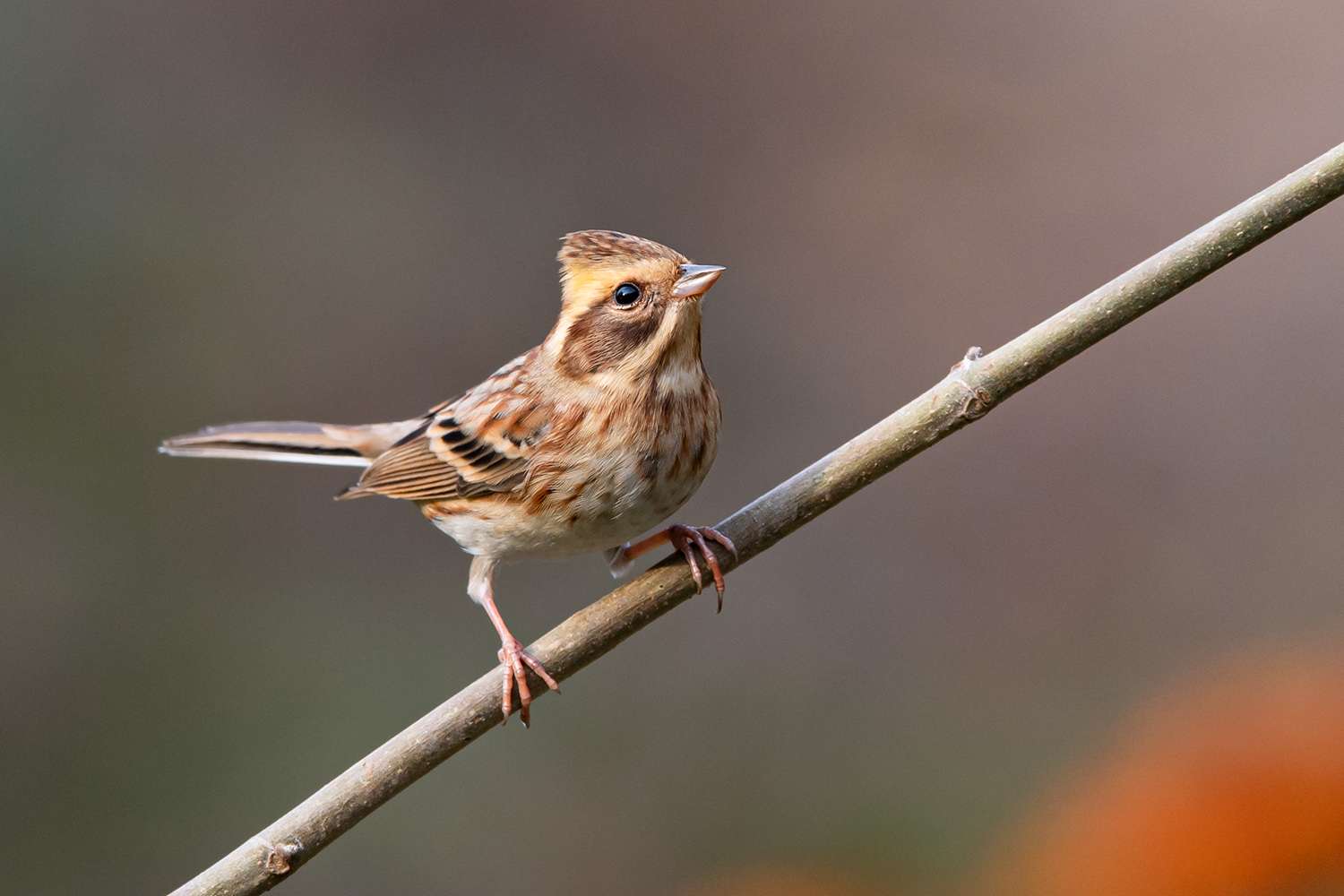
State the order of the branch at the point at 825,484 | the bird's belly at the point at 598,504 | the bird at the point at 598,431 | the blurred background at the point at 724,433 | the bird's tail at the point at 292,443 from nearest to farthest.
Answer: the branch at the point at 825,484
the bird at the point at 598,431
the bird's belly at the point at 598,504
the bird's tail at the point at 292,443
the blurred background at the point at 724,433

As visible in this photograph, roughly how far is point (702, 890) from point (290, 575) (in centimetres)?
271

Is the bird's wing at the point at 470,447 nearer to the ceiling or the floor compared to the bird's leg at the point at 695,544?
nearer to the ceiling

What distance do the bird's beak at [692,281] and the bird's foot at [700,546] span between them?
57cm

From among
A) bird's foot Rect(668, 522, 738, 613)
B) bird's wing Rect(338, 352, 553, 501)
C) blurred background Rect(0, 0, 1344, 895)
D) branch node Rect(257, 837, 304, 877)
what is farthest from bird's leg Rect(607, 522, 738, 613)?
blurred background Rect(0, 0, 1344, 895)

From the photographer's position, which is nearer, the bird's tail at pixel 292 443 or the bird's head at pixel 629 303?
the bird's head at pixel 629 303

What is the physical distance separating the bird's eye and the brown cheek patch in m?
0.03

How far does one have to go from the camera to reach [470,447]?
3992 millimetres

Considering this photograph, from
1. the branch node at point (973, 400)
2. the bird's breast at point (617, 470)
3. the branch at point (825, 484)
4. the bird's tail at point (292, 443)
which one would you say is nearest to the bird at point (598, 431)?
the bird's breast at point (617, 470)

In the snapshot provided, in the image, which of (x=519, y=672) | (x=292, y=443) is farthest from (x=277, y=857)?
(x=292, y=443)

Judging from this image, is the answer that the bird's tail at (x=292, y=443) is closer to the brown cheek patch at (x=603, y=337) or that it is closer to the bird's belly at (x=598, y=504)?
the bird's belly at (x=598, y=504)

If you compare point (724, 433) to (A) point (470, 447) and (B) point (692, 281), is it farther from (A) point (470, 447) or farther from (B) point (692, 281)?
(B) point (692, 281)


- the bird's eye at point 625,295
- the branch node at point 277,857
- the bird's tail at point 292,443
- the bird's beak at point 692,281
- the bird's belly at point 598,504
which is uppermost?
the bird's tail at point 292,443

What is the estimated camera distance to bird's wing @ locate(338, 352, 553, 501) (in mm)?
3775

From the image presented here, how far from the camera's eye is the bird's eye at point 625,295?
3.38 meters
